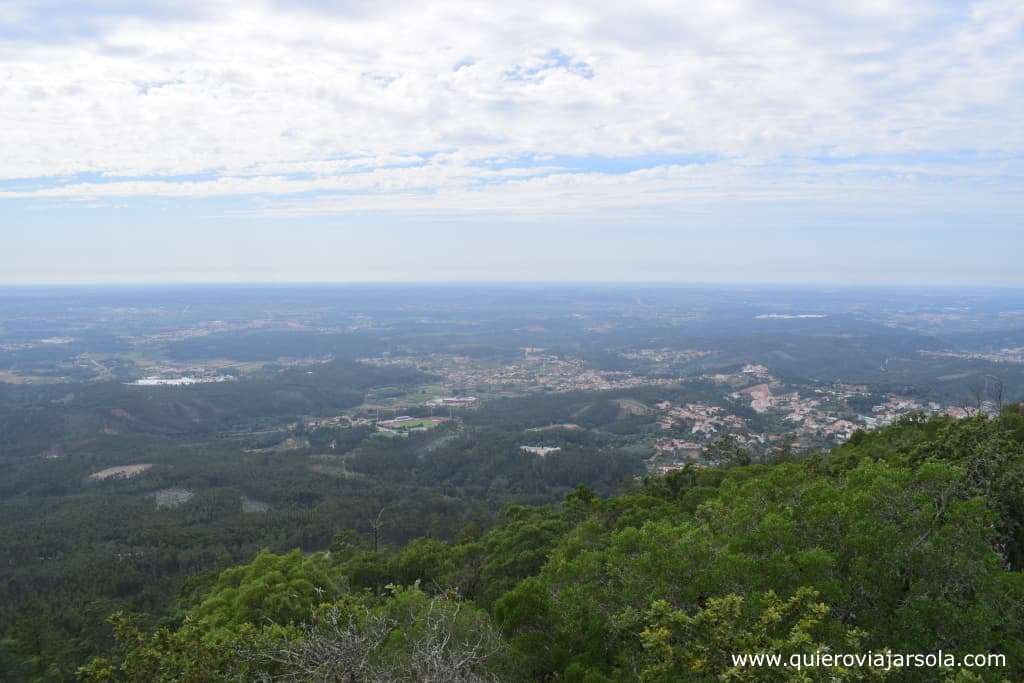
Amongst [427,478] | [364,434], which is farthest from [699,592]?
[364,434]

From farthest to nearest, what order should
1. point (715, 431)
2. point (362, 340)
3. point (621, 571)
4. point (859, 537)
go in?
point (362, 340) < point (715, 431) < point (621, 571) < point (859, 537)

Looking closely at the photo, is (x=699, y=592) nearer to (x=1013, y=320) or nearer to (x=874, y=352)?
(x=874, y=352)

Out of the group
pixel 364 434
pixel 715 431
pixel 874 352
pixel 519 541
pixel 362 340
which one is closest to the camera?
pixel 519 541

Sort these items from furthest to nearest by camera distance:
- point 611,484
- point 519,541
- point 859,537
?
point 611,484 → point 519,541 → point 859,537

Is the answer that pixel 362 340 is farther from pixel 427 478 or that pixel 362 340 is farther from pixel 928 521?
pixel 928 521

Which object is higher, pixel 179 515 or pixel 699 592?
pixel 699 592

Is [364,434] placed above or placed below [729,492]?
below

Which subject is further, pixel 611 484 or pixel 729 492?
pixel 611 484

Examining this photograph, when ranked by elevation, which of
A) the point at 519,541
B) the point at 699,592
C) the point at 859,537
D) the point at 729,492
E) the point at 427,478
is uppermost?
the point at 859,537

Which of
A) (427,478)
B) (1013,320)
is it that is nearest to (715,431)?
(427,478)
